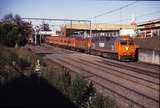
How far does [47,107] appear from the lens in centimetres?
1312

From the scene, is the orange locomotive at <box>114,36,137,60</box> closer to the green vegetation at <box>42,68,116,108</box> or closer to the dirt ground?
the dirt ground

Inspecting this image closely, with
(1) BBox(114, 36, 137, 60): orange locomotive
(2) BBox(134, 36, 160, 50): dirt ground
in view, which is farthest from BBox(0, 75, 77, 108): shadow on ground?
(1) BBox(114, 36, 137, 60): orange locomotive


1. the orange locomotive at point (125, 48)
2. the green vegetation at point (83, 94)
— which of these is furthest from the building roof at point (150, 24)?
the green vegetation at point (83, 94)

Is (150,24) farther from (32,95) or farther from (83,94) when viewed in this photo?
(83,94)

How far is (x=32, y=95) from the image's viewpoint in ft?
50.1

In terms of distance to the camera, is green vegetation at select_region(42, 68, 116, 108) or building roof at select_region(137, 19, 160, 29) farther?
building roof at select_region(137, 19, 160, 29)

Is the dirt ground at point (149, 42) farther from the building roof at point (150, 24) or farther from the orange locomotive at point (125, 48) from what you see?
the building roof at point (150, 24)

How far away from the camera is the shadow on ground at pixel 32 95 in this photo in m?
13.5

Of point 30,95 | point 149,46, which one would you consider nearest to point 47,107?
point 30,95

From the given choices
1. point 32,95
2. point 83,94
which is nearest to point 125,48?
point 32,95

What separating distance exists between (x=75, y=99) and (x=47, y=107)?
1405 mm

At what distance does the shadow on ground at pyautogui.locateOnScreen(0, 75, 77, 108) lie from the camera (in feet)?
44.4

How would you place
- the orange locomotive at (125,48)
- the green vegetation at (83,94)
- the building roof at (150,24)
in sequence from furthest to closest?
the building roof at (150,24) → the orange locomotive at (125,48) → the green vegetation at (83,94)

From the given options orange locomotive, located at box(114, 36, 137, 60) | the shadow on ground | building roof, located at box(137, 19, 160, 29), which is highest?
building roof, located at box(137, 19, 160, 29)
